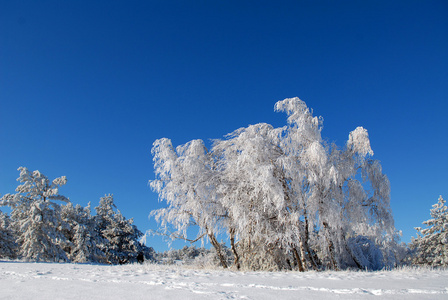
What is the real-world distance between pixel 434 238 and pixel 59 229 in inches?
1510

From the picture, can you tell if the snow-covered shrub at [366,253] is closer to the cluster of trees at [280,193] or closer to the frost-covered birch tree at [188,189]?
the cluster of trees at [280,193]

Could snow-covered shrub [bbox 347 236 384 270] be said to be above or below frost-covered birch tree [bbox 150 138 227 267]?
below

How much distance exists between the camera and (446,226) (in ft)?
102

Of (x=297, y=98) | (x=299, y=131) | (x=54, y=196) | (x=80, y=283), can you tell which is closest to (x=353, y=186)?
(x=299, y=131)

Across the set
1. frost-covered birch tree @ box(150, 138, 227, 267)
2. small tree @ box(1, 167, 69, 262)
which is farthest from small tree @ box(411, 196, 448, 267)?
small tree @ box(1, 167, 69, 262)

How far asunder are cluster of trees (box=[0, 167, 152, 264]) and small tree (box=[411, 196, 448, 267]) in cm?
3154

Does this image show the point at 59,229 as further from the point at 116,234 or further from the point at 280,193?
the point at 280,193

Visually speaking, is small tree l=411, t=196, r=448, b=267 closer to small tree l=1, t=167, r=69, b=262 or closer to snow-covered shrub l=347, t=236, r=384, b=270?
snow-covered shrub l=347, t=236, r=384, b=270

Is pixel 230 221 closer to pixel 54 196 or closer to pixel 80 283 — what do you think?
pixel 80 283

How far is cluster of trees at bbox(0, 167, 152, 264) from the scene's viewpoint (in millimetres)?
22109

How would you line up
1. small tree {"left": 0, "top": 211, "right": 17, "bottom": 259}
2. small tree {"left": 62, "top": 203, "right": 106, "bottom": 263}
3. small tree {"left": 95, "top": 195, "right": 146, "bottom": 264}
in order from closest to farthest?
small tree {"left": 62, "top": 203, "right": 106, "bottom": 263} < small tree {"left": 0, "top": 211, "right": 17, "bottom": 259} < small tree {"left": 95, "top": 195, "right": 146, "bottom": 264}

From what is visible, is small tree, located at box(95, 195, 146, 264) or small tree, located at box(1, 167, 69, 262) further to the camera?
small tree, located at box(95, 195, 146, 264)

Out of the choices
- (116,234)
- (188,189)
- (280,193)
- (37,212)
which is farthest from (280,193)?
(116,234)

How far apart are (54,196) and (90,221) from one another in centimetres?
960
